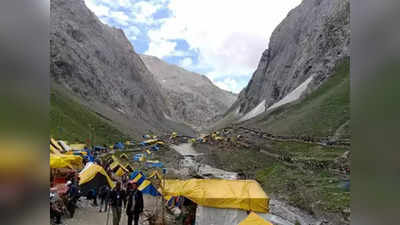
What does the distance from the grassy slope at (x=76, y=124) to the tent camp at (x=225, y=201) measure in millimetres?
30055

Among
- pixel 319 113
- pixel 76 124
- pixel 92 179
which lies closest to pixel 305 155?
pixel 319 113

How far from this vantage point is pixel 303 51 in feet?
277

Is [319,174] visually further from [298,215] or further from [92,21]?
[92,21]

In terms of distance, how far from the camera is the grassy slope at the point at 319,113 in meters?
45.0

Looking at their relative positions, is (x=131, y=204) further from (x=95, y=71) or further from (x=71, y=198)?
(x=95, y=71)

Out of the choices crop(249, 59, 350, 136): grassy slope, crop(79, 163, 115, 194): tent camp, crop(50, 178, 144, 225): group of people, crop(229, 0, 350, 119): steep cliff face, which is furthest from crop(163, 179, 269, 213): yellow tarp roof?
crop(229, 0, 350, 119): steep cliff face

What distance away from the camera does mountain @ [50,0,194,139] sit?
2616 inches

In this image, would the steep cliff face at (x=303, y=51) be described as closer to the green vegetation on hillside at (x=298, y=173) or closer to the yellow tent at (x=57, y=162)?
the green vegetation on hillside at (x=298, y=173)

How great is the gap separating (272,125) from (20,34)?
6402cm

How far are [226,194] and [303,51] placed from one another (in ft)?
267

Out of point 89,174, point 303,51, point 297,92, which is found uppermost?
point 303,51

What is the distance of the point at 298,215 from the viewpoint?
648 inches

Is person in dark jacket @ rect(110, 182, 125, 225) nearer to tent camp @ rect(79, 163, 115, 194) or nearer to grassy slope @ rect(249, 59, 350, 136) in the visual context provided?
tent camp @ rect(79, 163, 115, 194)

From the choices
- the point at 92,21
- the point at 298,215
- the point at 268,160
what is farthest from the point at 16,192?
the point at 92,21
